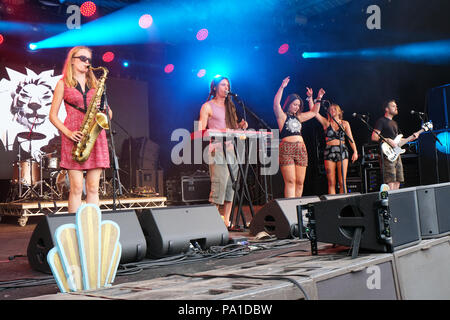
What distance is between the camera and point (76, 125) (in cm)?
341

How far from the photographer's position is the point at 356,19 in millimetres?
8758

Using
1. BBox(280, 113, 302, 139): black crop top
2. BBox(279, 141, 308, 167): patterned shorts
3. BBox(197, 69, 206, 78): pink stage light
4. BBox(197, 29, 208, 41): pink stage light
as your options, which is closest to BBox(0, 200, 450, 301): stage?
BBox(279, 141, 308, 167): patterned shorts

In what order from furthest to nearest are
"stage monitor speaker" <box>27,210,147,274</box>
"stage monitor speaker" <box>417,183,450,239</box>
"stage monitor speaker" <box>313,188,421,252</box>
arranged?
"stage monitor speaker" <box>27,210,147,274</box> → "stage monitor speaker" <box>417,183,450,239</box> → "stage monitor speaker" <box>313,188,421,252</box>

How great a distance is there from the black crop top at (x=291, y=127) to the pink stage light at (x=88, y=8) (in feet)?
17.9

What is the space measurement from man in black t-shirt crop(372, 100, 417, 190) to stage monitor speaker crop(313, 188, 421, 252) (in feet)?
12.8

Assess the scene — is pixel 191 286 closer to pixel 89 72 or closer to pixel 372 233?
pixel 372 233

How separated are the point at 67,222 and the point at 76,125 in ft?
3.01

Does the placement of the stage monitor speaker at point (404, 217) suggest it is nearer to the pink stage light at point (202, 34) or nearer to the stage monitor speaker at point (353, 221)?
the stage monitor speaker at point (353, 221)

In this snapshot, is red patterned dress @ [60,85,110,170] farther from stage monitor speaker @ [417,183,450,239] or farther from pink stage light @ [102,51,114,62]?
pink stage light @ [102,51,114,62]

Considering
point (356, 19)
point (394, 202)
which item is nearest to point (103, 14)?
point (356, 19)

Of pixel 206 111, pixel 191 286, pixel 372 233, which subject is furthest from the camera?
pixel 206 111

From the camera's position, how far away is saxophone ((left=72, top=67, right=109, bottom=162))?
3.28 m

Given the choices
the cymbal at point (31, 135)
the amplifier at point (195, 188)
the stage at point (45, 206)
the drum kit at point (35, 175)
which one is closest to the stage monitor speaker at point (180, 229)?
the stage at point (45, 206)
